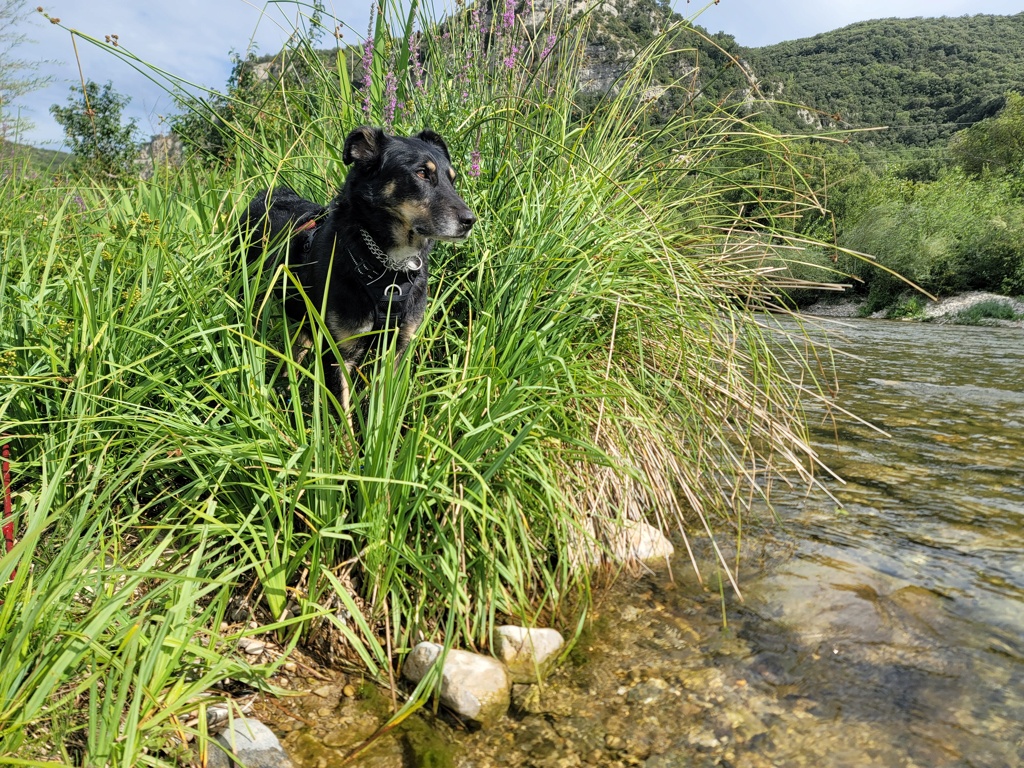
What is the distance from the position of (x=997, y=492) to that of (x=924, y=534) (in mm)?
1009

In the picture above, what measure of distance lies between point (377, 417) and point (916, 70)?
320ft

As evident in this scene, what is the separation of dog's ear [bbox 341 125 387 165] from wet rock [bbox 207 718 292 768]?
7.71 feet

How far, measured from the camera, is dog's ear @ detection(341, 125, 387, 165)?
3.02 metres

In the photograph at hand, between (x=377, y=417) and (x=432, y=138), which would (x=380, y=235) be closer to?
(x=432, y=138)

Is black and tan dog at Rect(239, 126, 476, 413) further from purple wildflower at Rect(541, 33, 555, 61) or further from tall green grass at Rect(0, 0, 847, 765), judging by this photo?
purple wildflower at Rect(541, 33, 555, 61)

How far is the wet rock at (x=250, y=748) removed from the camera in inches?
63.1

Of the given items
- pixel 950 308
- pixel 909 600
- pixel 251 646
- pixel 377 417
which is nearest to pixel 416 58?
pixel 377 417

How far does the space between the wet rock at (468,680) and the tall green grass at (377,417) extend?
9 centimetres

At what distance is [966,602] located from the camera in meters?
2.76

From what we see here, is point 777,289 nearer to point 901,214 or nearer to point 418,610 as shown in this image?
point 418,610

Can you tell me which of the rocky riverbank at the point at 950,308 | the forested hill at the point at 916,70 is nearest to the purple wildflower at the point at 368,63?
the rocky riverbank at the point at 950,308

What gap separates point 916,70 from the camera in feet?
258

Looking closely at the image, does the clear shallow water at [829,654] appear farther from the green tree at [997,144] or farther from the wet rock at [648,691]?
the green tree at [997,144]

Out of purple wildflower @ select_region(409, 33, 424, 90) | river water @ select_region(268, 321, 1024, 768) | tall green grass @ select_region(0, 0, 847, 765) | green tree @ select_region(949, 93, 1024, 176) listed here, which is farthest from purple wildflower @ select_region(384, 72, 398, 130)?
green tree @ select_region(949, 93, 1024, 176)
